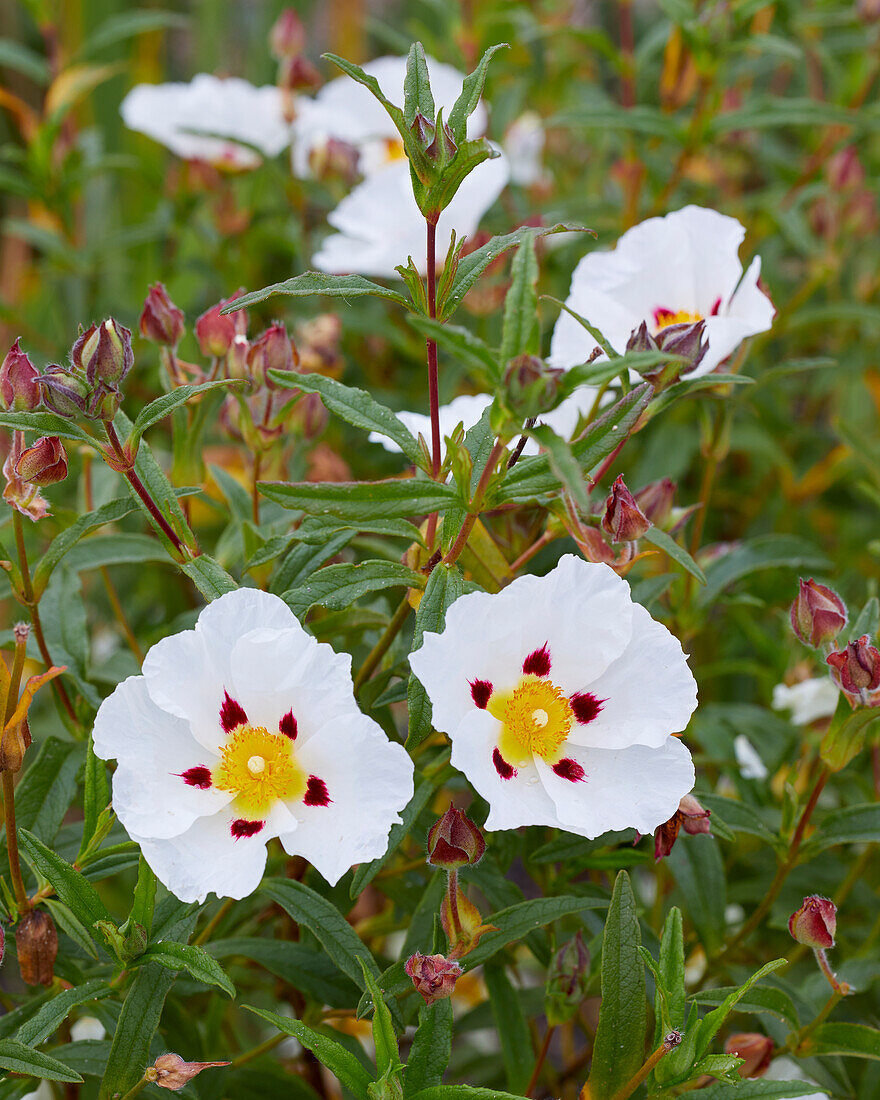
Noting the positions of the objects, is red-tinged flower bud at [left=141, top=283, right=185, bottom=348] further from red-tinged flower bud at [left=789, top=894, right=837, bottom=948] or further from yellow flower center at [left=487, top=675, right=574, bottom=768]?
red-tinged flower bud at [left=789, top=894, right=837, bottom=948]

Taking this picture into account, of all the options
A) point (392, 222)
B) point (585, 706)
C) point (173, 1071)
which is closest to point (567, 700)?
point (585, 706)

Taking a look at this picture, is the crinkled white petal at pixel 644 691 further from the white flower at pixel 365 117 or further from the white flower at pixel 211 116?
the white flower at pixel 211 116

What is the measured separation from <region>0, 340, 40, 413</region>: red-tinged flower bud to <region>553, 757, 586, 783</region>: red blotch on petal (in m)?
0.43

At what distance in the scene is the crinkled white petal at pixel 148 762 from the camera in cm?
69

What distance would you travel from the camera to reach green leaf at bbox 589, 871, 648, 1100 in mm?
746

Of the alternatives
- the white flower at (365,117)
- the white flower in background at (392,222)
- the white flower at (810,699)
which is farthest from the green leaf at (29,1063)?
the white flower at (365,117)

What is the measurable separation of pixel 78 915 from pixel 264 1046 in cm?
26

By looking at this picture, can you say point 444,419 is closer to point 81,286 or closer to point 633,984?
point 633,984

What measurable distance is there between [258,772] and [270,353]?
Answer: 1.16 feet

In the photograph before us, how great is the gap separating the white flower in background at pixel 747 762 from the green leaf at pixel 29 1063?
701 mm

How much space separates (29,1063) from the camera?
0.70m

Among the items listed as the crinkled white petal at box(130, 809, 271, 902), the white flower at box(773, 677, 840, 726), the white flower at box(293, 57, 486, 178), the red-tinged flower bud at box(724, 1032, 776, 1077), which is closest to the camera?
the crinkled white petal at box(130, 809, 271, 902)

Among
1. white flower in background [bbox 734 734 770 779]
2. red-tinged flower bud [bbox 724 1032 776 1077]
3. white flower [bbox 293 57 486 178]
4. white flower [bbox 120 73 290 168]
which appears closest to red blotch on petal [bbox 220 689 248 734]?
red-tinged flower bud [bbox 724 1032 776 1077]

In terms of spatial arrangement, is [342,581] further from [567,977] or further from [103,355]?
[567,977]
